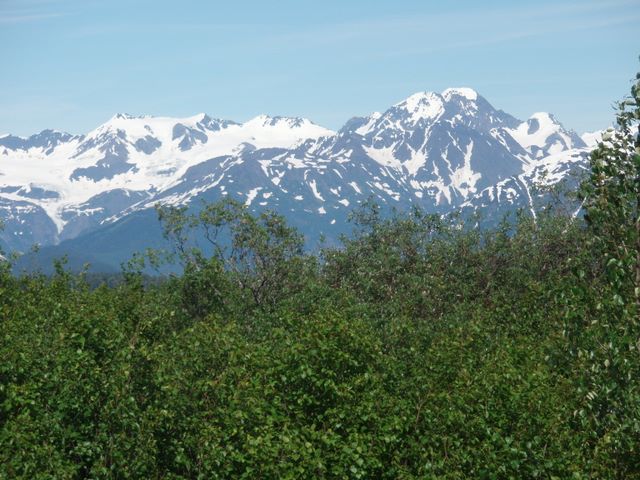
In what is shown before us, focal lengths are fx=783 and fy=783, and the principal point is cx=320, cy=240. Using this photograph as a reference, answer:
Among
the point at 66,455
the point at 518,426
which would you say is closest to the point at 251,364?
the point at 66,455

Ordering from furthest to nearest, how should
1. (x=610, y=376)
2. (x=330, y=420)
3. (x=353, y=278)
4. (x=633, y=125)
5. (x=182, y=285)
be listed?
(x=353, y=278)
(x=182, y=285)
(x=330, y=420)
(x=633, y=125)
(x=610, y=376)

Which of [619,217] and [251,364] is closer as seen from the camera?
[619,217]

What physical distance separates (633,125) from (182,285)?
47.3 meters


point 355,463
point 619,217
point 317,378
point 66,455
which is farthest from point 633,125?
point 66,455

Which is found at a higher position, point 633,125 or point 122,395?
point 633,125

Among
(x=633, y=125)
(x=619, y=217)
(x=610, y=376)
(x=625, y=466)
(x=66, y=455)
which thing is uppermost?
(x=633, y=125)

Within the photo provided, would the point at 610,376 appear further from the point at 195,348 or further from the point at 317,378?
the point at 195,348

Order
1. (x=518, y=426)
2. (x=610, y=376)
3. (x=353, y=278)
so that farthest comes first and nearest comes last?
1. (x=353, y=278)
2. (x=518, y=426)
3. (x=610, y=376)

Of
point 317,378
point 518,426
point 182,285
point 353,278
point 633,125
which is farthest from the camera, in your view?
point 353,278

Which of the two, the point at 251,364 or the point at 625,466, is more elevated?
the point at 251,364

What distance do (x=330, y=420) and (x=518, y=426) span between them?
5.96m

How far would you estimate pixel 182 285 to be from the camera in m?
61.7

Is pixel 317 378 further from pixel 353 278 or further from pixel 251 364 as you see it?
pixel 353 278

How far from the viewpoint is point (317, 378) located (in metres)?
27.9
